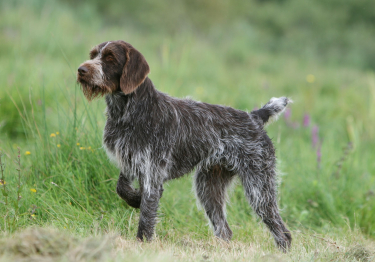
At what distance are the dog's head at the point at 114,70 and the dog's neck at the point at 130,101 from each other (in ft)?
0.37

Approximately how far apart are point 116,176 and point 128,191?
2.56ft

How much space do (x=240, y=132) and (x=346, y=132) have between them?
19.9ft

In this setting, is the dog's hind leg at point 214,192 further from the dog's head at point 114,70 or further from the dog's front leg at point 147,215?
the dog's head at point 114,70

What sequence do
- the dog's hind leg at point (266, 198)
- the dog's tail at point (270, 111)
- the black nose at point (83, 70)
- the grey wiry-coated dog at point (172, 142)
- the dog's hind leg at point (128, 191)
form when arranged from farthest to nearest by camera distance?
the dog's tail at point (270, 111), the dog's hind leg at point (266, 198), the dog's hind leg at point (128, 191), the grey wiry-coated dog at point (172, 142), the black nose at point (83, 70)

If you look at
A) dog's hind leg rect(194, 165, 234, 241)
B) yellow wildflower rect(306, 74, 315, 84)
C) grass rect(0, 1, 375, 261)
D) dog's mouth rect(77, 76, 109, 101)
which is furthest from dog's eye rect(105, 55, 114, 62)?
yellow wildflower rect(306, 74, 315, 84)

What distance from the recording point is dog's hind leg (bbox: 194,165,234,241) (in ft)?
16.1

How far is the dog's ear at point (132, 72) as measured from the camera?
3.99 meters

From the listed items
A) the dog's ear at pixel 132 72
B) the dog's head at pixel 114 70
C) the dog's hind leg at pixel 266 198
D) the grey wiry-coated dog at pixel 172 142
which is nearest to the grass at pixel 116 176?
the dog's hind leg at pixel 266 198

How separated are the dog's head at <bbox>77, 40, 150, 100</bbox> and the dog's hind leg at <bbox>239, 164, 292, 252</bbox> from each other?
5.11 feet

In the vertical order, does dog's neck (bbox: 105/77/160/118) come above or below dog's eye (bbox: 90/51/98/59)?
below

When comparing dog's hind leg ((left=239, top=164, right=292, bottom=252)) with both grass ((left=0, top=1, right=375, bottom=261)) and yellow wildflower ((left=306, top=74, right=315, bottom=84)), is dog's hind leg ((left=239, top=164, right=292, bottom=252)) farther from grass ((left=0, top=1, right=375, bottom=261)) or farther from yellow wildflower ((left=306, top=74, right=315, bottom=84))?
yellow wildflower ((left=306, top=74, right=315, bottom=84))

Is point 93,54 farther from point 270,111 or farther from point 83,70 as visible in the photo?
point 270,111

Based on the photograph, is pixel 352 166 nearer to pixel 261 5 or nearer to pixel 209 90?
pixel 209 90

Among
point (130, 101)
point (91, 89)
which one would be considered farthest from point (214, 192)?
point (91, 89)
